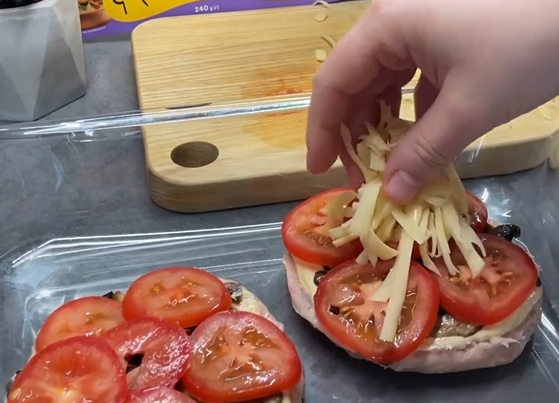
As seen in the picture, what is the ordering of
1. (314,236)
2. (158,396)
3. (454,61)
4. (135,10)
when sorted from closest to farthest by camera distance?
1. (454,61)
2. (158,396)
3. (314,236)
4. (135,10)

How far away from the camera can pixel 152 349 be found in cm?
129

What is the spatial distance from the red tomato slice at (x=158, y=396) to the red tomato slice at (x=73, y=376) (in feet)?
0.06

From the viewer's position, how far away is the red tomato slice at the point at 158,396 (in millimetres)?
1218

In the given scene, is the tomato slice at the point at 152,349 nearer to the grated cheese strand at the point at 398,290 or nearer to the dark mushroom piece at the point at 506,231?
the grated cheese strand at the point at 398,290

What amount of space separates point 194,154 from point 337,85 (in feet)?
1.83

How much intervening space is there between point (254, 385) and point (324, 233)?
0.36m

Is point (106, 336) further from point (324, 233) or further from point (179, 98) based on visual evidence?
point (179, 98)

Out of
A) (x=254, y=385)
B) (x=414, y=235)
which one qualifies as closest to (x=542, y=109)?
(x=414, y=235)

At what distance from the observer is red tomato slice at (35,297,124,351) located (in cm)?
136

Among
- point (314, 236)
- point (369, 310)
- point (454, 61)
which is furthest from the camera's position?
point (314, 236)

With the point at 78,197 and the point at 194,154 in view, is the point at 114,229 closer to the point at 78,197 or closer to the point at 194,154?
the point at 78,197

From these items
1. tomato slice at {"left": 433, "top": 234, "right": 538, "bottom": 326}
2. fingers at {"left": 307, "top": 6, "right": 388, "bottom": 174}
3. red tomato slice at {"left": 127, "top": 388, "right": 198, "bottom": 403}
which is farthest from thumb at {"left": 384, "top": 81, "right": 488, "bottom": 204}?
red tomato slice at {"left": 127, "top": 388, "right": 198, "bottom": 403}

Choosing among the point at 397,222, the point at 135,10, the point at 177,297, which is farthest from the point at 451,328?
the point at 135,10

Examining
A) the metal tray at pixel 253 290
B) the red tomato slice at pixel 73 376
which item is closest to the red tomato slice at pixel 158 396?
the red tomato slice at pixel 73 376
